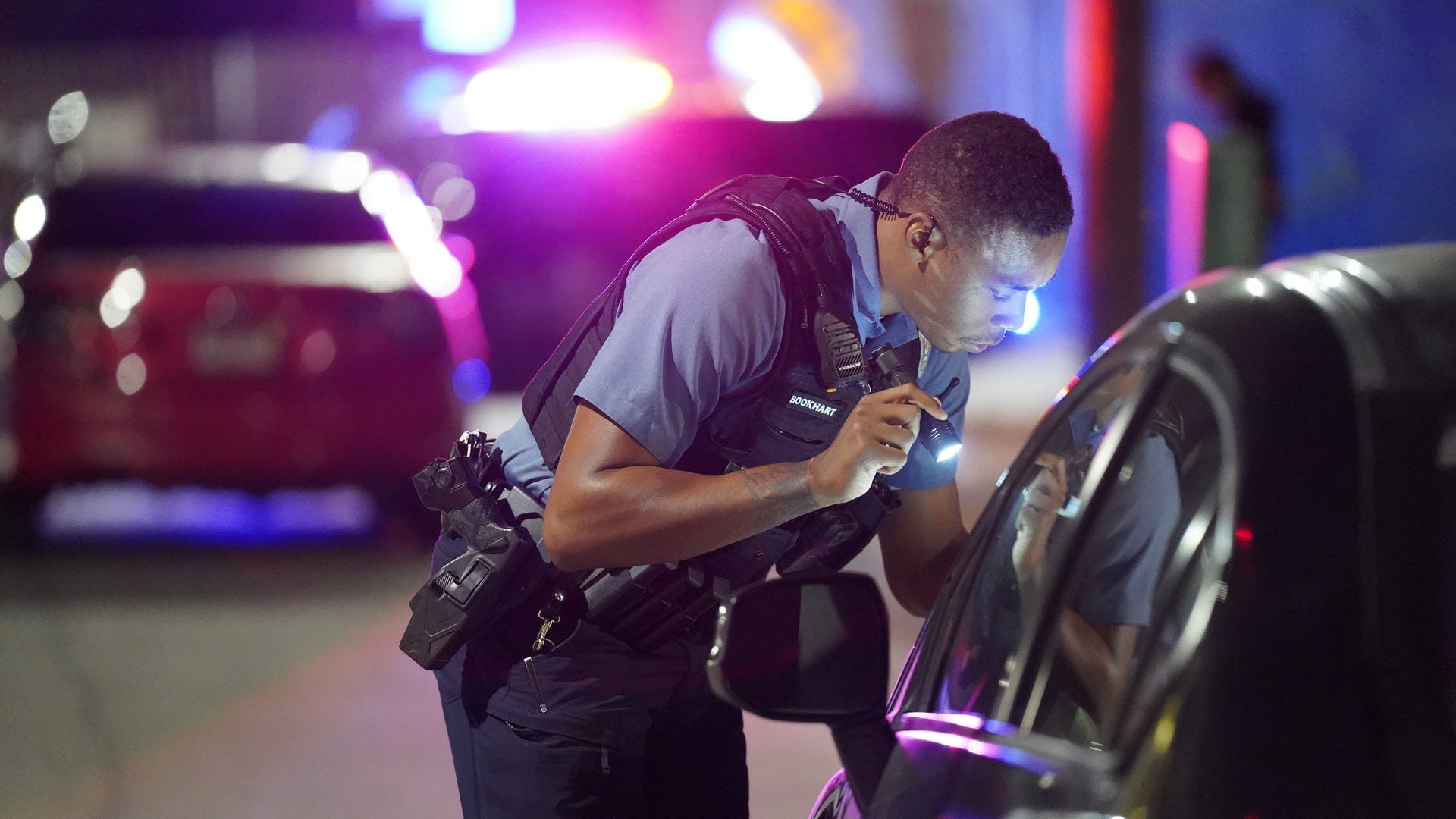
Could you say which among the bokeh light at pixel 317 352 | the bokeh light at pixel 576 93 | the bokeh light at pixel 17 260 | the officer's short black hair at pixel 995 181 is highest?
the bokeh light at pixel 576 93

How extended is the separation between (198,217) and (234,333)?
0.57 m

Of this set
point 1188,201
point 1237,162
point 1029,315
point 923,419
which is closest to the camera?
point 923,419

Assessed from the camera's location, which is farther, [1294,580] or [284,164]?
[284,164]

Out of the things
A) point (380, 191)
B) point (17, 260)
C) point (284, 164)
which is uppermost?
point (284, 164)

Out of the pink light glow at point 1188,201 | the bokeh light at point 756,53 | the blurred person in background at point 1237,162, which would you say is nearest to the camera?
the blurred person in background at point 1237,162

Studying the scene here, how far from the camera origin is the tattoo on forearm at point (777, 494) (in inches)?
88.6

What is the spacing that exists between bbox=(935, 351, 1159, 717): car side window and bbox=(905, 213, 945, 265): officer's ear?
585 mm

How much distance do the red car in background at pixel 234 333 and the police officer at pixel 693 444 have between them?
4.64 meters

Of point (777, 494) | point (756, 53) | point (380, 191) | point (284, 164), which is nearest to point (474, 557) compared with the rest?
point (777, 494)

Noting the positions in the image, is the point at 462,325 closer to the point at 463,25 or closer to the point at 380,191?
the point at 380,191

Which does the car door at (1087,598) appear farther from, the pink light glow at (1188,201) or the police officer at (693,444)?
the pink light glow at (1188,201)

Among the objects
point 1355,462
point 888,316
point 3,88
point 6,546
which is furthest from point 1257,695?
point 3,88

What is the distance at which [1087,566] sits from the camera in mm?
1603

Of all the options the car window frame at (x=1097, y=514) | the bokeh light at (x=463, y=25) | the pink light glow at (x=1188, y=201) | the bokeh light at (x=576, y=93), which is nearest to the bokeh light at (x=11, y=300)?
the bokeh light at (x=576, y=93)
